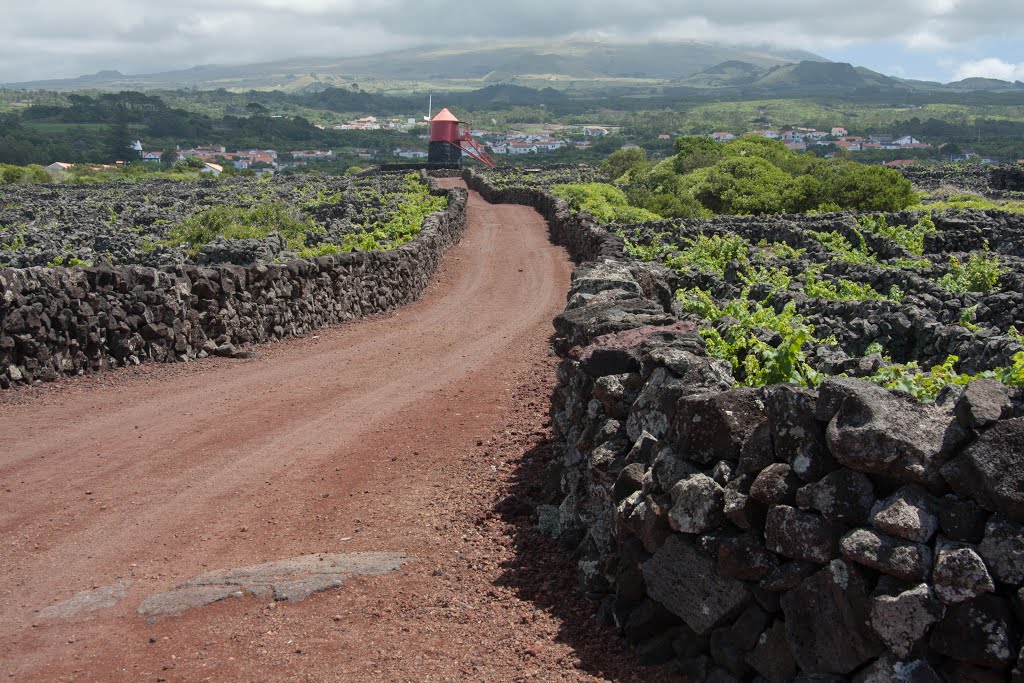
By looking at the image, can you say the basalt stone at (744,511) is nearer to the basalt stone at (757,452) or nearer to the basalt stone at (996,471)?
the basalt stone at (757,452)

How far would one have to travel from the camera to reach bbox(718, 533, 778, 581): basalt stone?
5660mm

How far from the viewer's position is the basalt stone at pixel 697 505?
Answer: 6055mm

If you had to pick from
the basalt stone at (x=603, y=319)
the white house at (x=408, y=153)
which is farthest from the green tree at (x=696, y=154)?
the white house at (x=408, y=153)

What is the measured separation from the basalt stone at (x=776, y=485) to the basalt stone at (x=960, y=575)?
0.87m

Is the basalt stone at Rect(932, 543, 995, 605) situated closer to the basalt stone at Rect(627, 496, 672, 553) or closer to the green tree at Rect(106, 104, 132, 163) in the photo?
the basalt stone at Rect(627, 496, 672, 553)

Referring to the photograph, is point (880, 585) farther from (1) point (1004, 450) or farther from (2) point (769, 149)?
(2) point (769, 149)

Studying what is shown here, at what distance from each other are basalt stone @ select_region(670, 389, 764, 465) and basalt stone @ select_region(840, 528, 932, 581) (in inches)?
45.7

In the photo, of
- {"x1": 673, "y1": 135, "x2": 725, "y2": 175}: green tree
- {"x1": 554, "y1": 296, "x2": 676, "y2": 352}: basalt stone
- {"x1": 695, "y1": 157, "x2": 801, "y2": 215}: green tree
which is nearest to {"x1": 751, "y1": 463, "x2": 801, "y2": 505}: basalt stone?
{"x1": 554, "y1": 296, "x2": 676, "y2": 352}: basalt stone

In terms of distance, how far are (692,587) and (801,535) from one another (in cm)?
87


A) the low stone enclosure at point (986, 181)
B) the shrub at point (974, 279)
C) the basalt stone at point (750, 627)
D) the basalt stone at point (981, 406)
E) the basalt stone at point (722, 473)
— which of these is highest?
the basalt stone at point (981, 406)

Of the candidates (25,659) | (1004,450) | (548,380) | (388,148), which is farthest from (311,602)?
(388,148)

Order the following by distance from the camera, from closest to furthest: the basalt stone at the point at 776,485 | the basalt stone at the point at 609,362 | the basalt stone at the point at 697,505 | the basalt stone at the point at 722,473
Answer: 1. the basalt stone at the point at 776,485
2. the basalt stone at the point at 697,505
3. the basalt stone at the point at 722,473
4. the basalt stone at the point at 609,362

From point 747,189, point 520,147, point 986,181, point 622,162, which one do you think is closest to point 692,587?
point 747,189

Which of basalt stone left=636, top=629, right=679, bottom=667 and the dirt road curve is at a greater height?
basalt stone left=636, top=629, right=679, bottom=667
